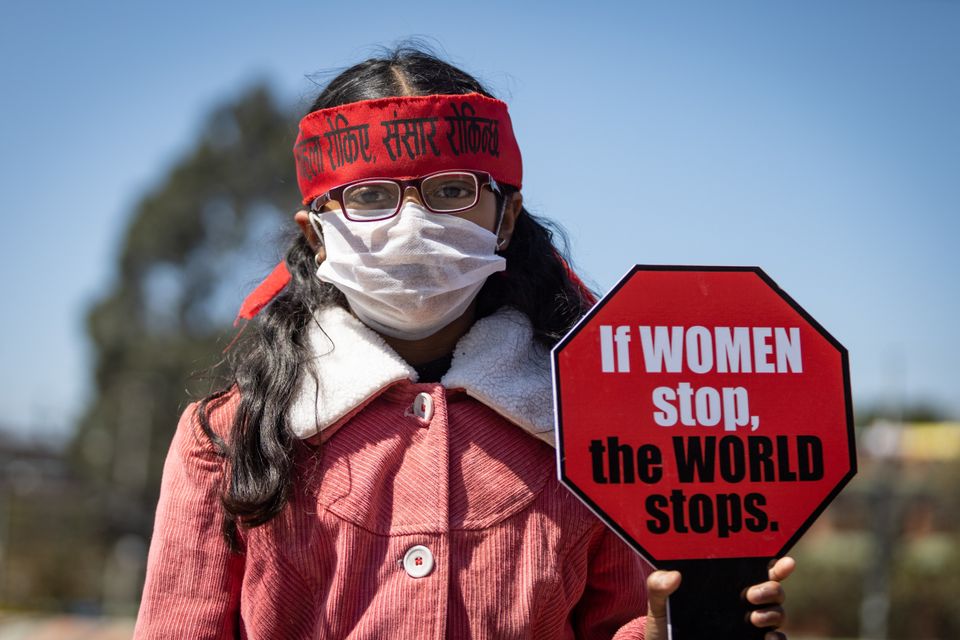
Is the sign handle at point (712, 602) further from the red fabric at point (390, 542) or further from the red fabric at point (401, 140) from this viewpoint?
the red fabric at point (401, 140)

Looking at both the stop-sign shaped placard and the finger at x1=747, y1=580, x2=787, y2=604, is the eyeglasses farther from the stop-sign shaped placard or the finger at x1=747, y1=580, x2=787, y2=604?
the finger at x1=747, y1=580, x2=787, y2=604

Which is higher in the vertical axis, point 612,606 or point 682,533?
point 682,533

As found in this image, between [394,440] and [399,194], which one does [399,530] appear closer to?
[394,440]

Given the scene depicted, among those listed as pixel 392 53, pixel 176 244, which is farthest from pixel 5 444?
pixel 392 53

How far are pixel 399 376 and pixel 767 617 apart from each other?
2.56 ft

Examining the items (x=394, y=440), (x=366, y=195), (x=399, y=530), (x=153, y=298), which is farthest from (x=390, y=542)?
(x=153, y=298)

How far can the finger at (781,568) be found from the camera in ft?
5.40

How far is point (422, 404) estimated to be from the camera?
6.66ft

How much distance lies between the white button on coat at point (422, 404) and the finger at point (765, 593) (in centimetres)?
68

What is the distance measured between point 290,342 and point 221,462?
0.91 feet

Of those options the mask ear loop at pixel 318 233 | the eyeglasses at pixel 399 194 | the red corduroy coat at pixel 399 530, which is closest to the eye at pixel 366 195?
the eyeglasses at pixel 399 194

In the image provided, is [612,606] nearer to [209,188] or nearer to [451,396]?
[451,396]

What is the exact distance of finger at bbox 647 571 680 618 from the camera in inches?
63.6

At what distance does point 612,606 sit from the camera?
6.72 feet
